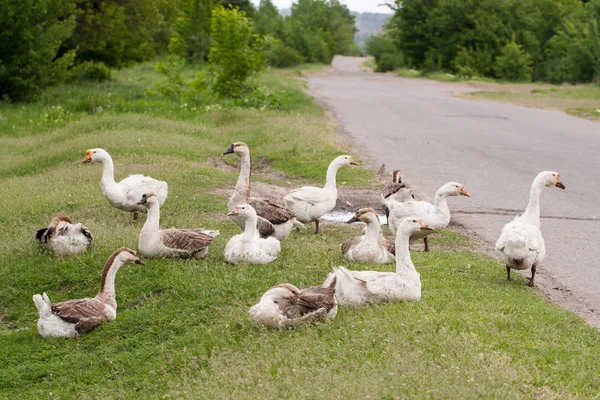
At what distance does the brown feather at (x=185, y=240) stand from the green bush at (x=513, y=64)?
4282 cm

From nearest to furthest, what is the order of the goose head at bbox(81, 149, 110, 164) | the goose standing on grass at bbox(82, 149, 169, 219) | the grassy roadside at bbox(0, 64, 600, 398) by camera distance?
1. the grassy roadside at bbox(0, 64, 600, 398)
2. the goose standing on grass at bbox(82, 149, 169, 219)
3. the goose head at bbox(81, 149, 110, 164)

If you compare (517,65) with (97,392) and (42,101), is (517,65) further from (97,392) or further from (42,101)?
(97,392)

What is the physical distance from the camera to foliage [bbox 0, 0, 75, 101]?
24109 mm

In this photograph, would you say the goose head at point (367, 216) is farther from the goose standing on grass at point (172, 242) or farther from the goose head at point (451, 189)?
the goose standing on grass at point (172, 242)

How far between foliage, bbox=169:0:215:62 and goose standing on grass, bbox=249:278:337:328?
29.1m

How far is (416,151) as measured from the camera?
1862 centimetres

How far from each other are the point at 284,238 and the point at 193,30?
3798 cm

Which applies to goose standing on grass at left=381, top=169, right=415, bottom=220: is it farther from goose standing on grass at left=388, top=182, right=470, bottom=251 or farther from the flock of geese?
goose standing on grass at left=388, top=182, right=470, bottom=251

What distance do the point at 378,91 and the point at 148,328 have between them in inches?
1253

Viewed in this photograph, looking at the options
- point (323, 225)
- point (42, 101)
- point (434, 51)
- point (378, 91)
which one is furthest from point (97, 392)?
point (434, 51)

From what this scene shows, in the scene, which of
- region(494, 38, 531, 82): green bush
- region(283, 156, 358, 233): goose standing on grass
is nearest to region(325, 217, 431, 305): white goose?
region(283, 156, 358, 233): goose standing on grass

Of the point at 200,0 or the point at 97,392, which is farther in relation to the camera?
the point at 200,0

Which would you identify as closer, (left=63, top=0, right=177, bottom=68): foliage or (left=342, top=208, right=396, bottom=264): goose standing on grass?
(left=342, top=208, right=396, bottom=264): goose standing on grass

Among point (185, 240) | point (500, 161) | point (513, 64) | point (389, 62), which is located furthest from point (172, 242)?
point (389, 62)
